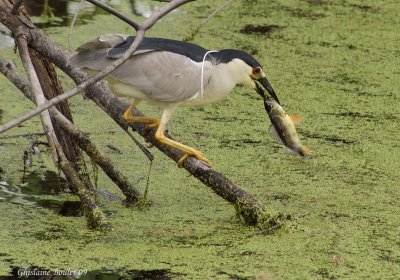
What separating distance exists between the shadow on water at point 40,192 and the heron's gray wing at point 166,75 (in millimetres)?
427

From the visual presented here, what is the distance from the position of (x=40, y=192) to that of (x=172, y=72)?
692 millimetres

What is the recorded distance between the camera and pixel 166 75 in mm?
3076

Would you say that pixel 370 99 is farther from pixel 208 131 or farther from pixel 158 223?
pixel 158 223

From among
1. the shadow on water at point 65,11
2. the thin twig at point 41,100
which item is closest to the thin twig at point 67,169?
the thin twig at point 41,100

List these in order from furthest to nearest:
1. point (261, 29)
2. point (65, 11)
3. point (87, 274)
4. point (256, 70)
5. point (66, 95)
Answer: point (65, 11) < point (261, 29) < point (256, 70) < point (87, 274) < point (66, 95)

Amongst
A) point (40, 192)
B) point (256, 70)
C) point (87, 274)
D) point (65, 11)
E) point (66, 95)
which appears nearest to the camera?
point (66, 95)

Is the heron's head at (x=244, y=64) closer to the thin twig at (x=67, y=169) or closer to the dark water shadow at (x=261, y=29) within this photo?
the thin twig at (x=67, y=169)

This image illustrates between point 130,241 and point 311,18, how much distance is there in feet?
8.46

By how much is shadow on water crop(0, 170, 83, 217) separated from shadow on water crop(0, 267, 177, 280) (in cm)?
49

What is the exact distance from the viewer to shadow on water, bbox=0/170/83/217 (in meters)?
3.29

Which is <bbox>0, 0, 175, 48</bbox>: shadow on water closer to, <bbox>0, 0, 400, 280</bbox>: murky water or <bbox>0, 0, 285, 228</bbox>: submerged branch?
<bbox>0, 0, 400, 280</bbox>: murky water

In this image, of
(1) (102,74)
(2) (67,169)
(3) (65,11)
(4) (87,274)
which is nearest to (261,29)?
(3) (65,11)

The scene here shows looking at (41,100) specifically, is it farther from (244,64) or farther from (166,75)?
(244,64)

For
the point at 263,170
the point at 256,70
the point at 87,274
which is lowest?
the point at 87,274
